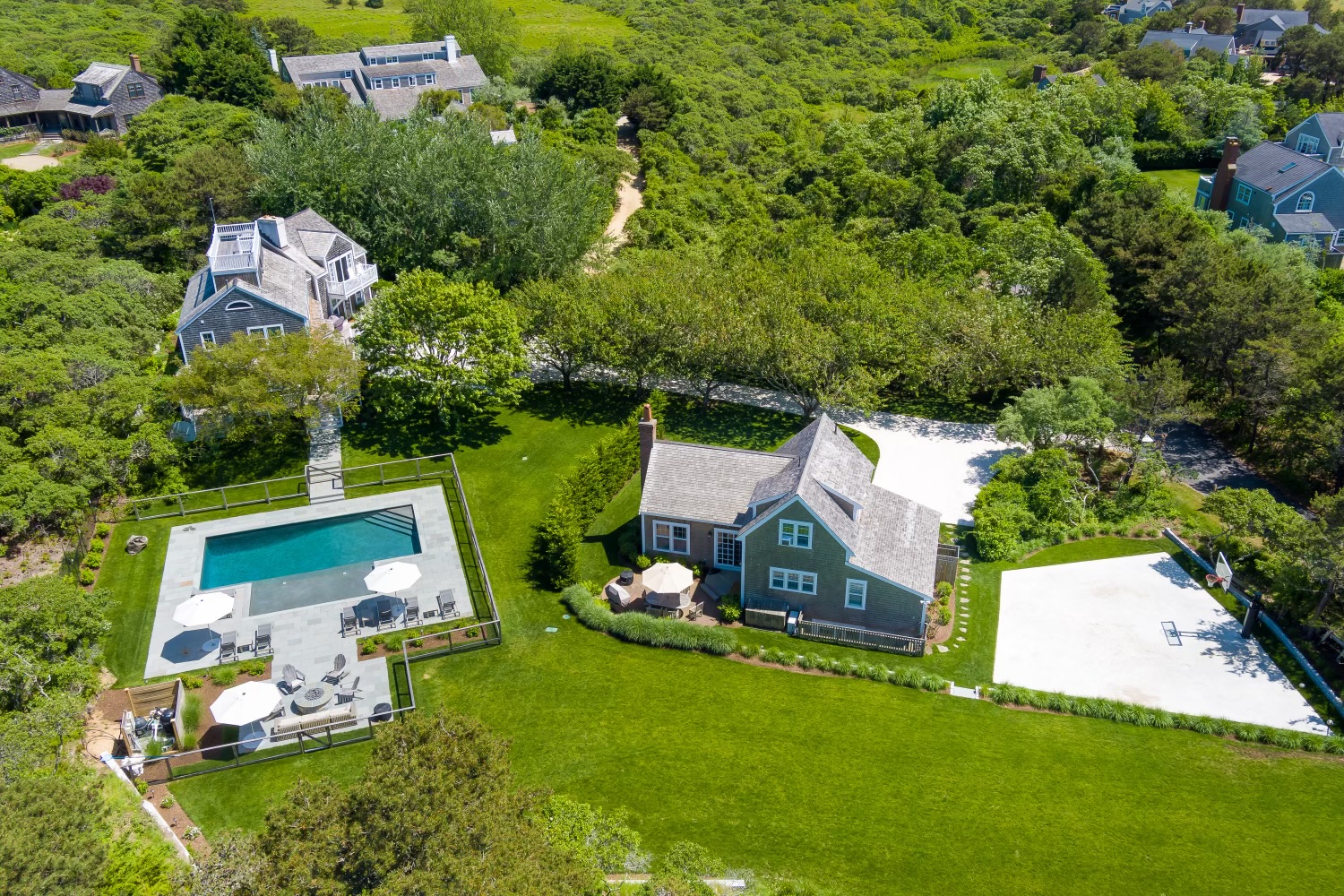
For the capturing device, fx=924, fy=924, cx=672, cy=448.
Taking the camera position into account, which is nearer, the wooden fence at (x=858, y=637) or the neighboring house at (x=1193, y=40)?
the wooden fence at (x=858, y=637)

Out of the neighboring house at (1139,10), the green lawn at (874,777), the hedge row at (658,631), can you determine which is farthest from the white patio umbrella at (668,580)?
the neighboring house at (1139,10)

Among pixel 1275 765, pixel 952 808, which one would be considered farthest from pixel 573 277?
pixel 1275 765

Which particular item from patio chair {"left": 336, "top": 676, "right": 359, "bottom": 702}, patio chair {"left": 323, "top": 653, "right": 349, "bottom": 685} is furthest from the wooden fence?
patio chair {"left": 323, "top": 653, "right": 349, "bottom": 685}

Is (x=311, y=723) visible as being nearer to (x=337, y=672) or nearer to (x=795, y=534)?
(x=337, y=672)

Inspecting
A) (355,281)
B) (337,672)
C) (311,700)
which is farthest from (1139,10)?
(311,700)

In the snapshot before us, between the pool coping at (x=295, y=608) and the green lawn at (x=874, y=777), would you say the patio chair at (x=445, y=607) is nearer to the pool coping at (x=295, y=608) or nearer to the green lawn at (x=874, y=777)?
the pool coping at (x=295, y=608)

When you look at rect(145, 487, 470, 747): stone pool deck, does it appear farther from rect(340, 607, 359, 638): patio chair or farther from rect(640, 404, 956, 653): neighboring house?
rect(640, 404, 956, 653): neighboring house

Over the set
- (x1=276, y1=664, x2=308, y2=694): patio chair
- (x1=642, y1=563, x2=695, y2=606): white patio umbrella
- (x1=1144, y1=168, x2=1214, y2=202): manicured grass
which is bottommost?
(x1=276, y1=664, x2=308, y2=694): patio chair

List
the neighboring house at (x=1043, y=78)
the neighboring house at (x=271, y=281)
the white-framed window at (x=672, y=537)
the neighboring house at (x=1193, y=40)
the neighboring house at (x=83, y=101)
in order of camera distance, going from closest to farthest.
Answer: the white-framed window at (x=672, y=537), the neighboring house at (x=271, y=281), the neighboring house at (x=83, y=101), the neighboring house at (x=1043, y=78), the neighboring house at (x=1193, y=40)
